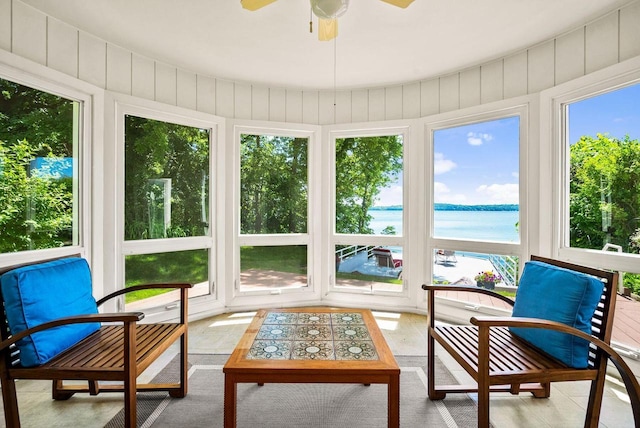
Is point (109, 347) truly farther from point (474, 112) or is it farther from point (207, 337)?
point (474, 112)

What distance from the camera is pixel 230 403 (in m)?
1.56

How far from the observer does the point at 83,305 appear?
197cm

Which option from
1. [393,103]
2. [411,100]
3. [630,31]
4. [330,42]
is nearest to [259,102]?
[330,42]

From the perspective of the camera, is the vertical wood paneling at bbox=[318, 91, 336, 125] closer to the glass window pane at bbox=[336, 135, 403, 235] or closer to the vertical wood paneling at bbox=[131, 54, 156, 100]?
the glass window pane at bbox=[336, 135, 403, 235]

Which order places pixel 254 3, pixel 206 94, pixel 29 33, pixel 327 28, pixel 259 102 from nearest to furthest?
pixel 254 3, pixel 327 28, pixel 29 33, pixel 206 94, pixel 259 102

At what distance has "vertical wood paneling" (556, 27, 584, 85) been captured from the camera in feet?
8.59

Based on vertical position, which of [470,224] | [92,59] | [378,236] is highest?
[92,59]

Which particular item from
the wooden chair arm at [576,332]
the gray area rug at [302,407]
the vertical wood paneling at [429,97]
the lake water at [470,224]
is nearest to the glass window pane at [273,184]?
the lake water at [470,224]

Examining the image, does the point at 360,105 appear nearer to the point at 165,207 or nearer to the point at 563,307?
the point at 165,207

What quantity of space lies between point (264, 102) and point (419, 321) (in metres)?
2.93

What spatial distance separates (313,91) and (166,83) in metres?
1.58

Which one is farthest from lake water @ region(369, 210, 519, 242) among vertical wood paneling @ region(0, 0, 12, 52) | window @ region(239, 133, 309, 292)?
vertical wood paneling @ region(0, 0, 12, 52)

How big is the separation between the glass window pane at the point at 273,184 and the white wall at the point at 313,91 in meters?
0.31

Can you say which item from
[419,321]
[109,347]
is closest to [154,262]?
[109,347]
